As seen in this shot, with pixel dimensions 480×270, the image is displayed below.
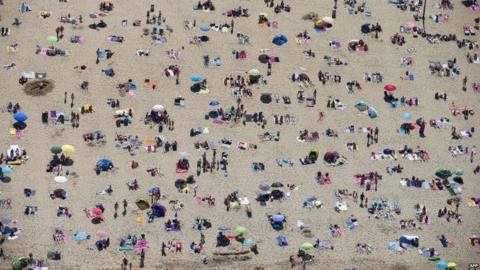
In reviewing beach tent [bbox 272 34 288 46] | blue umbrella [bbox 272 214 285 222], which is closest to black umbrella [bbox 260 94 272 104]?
beach tent [bbox 272 34 288 46]

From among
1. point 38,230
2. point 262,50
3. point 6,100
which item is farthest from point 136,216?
point 262,50

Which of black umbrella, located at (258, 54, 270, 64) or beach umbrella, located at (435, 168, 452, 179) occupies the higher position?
black umbrella, located at (258, 54, 270, 64)

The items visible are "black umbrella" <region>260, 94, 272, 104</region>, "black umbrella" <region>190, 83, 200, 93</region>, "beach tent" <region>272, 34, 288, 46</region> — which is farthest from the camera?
"beach tent" <region>272, 34, 288, 46</region>

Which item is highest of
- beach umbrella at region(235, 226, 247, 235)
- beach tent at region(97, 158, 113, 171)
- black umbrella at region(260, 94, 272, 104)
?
black umbrella at region(260, 94, 272, 104)

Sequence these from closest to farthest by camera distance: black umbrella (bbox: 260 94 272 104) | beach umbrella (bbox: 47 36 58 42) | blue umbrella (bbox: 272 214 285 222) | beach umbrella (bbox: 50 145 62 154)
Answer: blue umbrella (bbox: 272 214 285 222) < beach umbrella (bbox: 50 145 62 154) < black umbrella (bbox: 260 94 272 104) < beach umbrella (bbox: 47 36 58 42)

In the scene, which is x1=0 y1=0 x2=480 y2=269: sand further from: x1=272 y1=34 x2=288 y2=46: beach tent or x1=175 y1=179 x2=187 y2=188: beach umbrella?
x1=272 y1=34 x2=288 y2=46: beach tent

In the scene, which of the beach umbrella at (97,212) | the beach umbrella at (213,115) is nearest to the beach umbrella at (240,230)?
the beach umbrella at (97,212)

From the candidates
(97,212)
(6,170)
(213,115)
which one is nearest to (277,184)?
(213,115)

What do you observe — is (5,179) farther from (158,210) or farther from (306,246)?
(306,246)
